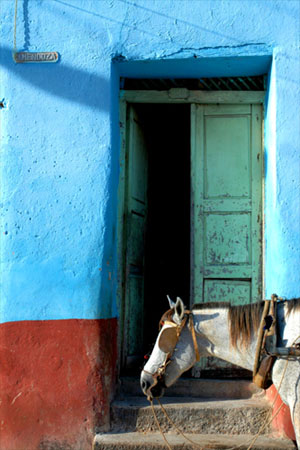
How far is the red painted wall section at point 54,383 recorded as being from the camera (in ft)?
15.0

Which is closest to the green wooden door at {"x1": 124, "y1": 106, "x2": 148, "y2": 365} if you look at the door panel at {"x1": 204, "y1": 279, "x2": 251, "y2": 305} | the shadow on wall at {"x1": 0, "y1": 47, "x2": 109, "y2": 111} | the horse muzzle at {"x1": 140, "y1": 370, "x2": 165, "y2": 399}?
the shadow on wall at {"x1": 0, "y1": 47, "x2": 109, "y2": 111}

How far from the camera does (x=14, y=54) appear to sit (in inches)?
198

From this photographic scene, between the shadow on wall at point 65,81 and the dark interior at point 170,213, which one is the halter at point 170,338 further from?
the dark interior at point 170,213

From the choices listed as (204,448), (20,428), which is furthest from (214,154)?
(20,428)

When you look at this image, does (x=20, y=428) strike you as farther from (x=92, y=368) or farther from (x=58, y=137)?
(x=58, y=137)

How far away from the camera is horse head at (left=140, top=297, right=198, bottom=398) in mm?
3145

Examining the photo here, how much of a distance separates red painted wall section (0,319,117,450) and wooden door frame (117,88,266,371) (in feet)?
1.56

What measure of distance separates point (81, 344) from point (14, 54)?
9.30 ft

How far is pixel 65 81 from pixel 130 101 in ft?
2.39

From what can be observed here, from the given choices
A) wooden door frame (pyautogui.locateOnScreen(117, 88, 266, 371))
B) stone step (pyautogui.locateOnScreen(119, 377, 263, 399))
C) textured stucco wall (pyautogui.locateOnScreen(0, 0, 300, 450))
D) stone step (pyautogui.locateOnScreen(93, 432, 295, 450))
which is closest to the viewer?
stone step (pyautogui.locateOnScreen(93, 432, 295, 450))

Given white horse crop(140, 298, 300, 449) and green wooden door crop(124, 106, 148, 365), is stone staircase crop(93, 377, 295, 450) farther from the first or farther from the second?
white horse crop(140, 298, 300, 449)

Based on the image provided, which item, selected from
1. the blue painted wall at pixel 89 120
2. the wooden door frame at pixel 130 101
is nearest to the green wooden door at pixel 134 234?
the wooden door frame at pixel 130 101

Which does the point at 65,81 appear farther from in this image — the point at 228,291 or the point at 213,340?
the point at 213,340

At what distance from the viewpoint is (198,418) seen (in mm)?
4605
